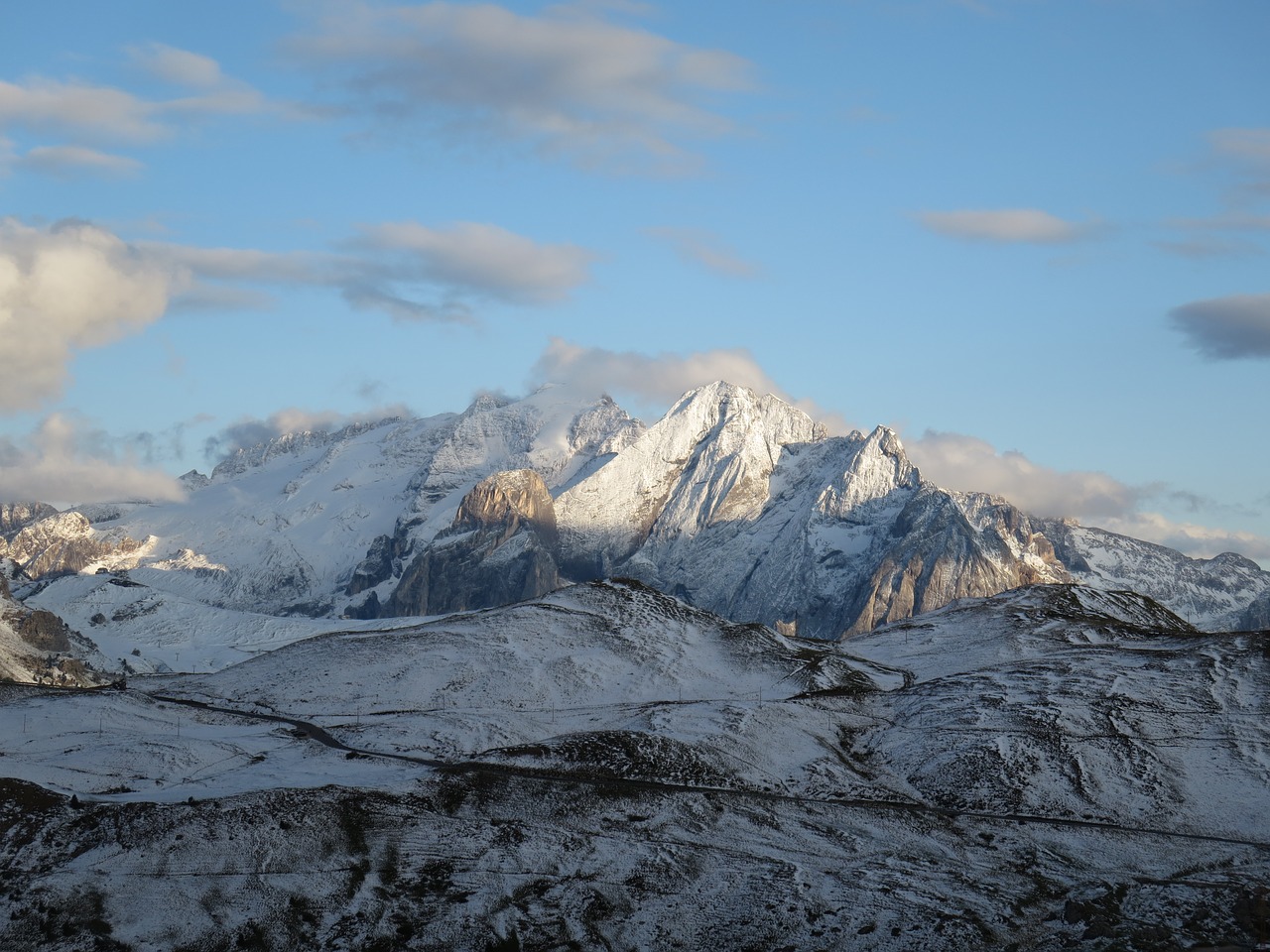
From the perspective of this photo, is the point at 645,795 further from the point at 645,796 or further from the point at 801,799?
the point at 801,799

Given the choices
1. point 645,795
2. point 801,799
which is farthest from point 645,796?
point 801,799

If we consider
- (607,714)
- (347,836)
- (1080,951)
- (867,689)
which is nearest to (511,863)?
(347,836)

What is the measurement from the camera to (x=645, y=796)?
8644cm

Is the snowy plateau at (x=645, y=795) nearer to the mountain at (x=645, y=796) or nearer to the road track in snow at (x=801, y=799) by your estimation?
the mountain at (x=645, y=796)

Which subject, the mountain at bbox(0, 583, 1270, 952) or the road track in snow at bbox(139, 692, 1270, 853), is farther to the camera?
the road track in snow at bbox(139, 692, 1270, 853)

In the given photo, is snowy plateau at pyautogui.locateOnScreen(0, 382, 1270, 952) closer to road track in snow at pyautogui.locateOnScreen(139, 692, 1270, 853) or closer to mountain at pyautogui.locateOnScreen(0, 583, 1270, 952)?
mountain at pyautogui.locateOnScreen(0, 583, 1270, 952)

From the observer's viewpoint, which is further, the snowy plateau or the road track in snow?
the road track in snow

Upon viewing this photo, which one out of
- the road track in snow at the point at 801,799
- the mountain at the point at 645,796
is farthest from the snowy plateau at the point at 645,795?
the road track in snow at the point at 801,799

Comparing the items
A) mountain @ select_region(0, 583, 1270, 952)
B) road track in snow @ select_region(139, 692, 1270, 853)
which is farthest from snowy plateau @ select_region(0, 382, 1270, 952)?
road track in snow @ select_region(139, 692, 1270, 853)

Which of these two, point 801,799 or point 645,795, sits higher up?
point 801,799

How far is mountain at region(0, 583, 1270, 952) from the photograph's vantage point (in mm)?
63688

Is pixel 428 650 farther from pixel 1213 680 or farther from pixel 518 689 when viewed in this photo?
pixel 1213 680

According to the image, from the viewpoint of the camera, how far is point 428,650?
138 meters

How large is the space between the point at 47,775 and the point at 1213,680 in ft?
296
